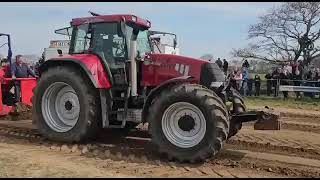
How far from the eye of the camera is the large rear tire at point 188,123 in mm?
7062

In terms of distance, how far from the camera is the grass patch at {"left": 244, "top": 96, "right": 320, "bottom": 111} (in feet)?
53.2

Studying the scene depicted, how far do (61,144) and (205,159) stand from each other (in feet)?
8.99

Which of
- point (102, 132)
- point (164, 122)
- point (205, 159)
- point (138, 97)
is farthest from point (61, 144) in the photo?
point (205, 159)

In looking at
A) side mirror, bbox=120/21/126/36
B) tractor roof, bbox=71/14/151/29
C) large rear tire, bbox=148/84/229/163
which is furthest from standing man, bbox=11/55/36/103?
large rear tire, bbox=148/84/229/163

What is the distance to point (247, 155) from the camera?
25.8 feet

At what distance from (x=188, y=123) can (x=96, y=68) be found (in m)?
1.98

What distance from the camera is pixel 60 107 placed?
898 centimetres

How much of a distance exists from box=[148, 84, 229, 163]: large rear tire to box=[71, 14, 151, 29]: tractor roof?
1631 millimetres

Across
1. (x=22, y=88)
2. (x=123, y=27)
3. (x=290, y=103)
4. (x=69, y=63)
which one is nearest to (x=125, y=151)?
(x=69, y=63)

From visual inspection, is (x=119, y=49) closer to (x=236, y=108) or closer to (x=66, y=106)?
(x=66, y=106)

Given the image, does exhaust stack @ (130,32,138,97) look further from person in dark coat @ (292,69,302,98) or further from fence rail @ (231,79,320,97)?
person in dark coat @ (292,69,302,98)

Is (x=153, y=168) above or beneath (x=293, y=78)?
beneath

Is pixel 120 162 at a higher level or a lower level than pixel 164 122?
lower

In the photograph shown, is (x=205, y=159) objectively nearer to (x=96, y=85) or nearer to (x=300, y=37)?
(x=96, y=85)
